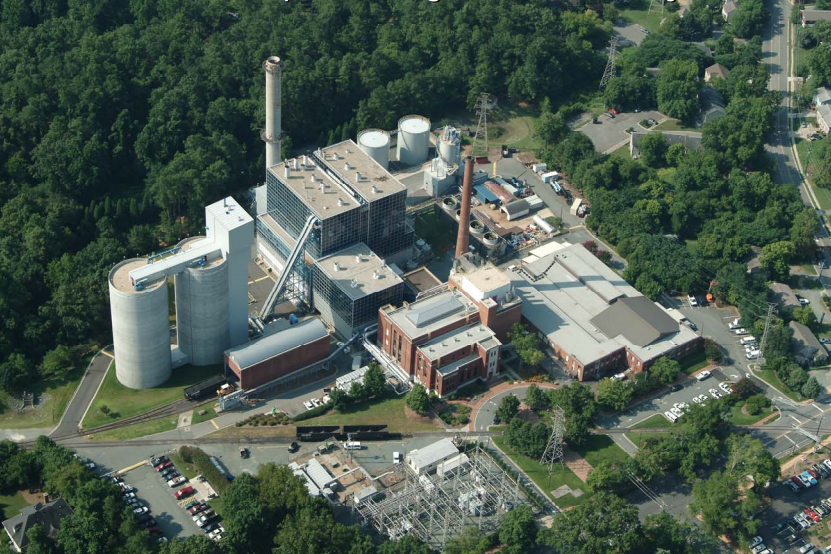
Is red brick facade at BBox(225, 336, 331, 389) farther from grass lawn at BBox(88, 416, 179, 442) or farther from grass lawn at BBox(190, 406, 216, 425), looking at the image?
grass lawn at BBox(88, 416, 179, 442)

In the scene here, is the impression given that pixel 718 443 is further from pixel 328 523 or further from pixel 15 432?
pixel 15 432

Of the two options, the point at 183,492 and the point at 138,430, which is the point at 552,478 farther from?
the point at 138,430

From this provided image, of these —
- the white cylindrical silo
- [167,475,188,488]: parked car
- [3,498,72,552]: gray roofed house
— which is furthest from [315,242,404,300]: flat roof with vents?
[3,498,72,552]: gray roofed house

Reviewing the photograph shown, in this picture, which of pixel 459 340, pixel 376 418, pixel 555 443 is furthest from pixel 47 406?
pixel 555 443

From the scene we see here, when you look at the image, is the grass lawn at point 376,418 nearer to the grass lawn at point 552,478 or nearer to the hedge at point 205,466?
the grass lawn at point 552,478

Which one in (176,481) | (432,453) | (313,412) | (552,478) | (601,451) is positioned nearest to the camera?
(176,481)
